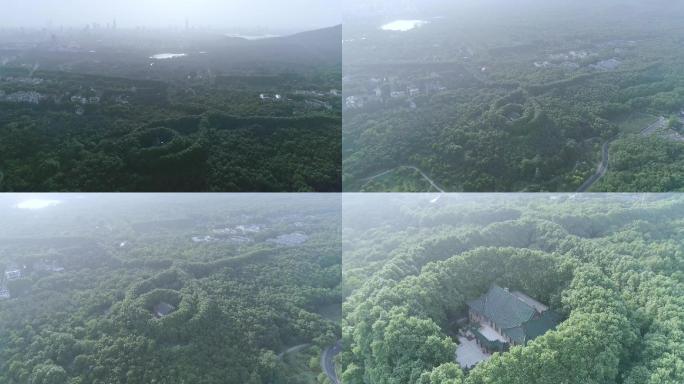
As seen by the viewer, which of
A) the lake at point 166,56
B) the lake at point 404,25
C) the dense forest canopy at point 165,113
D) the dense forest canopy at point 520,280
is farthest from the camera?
the lake at point 404,25

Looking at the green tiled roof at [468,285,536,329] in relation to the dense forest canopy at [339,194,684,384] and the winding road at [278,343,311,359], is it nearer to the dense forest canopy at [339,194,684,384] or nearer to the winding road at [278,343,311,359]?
the dense forest canopy at [339,194,684,384]

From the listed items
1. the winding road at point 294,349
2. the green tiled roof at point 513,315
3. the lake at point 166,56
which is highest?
the lake at point 166,56

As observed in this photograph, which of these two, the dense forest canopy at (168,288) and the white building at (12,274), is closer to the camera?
the dense forest canopy at (168,288)

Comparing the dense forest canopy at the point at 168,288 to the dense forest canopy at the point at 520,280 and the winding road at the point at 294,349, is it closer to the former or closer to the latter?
the winding road at the point at 294,349

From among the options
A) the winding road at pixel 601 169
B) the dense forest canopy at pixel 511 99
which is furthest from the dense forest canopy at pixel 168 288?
the winding road at pixel 601 169

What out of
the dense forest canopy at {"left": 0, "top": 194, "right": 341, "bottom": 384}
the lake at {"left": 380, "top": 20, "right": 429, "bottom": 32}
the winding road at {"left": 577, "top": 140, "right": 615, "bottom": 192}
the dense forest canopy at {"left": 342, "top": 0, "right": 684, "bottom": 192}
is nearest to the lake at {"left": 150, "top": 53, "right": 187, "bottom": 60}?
the dense forest canopy at {"left": 0, "top": 194, "right": 341, "bottom": 384}

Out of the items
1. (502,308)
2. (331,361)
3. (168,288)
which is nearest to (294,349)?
(331,361)

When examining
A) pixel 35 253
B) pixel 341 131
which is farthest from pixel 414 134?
pixel 35 253
